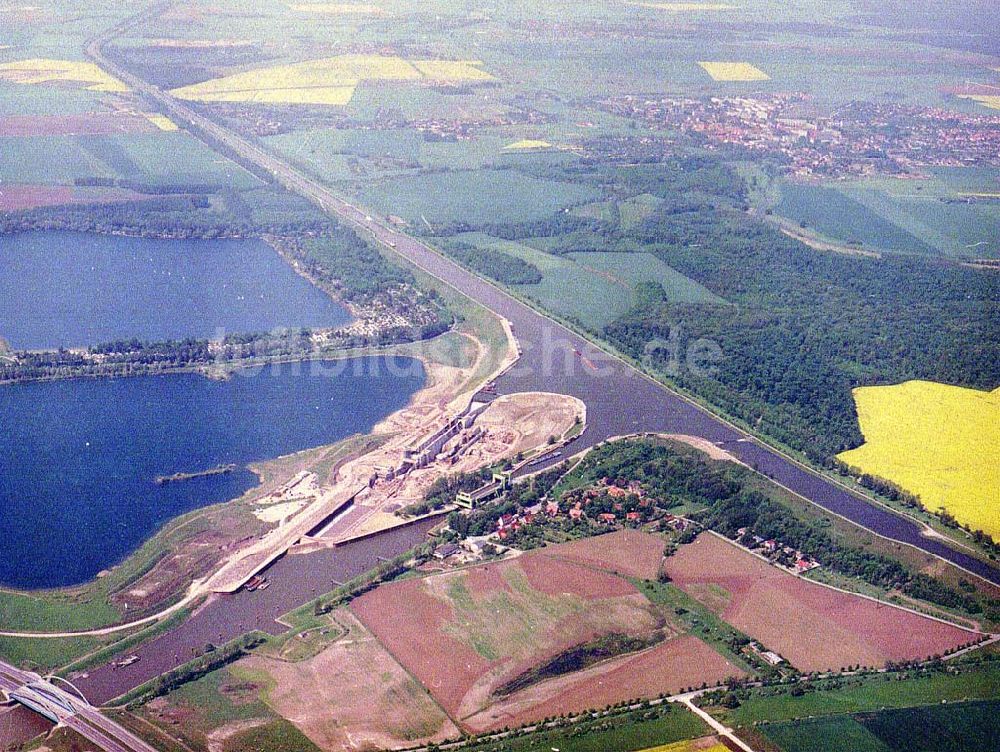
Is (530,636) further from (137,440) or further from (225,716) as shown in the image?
(137,440)

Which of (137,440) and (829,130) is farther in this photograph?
(829,130)

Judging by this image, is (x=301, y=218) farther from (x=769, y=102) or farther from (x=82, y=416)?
(x=769, y=102)

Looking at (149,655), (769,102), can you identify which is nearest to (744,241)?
(769,102)

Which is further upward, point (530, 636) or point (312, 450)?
point (312, 450)

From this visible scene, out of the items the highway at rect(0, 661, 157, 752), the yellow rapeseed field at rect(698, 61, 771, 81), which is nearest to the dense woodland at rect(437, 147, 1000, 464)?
the highway at rect(0, 661, 157, 752)

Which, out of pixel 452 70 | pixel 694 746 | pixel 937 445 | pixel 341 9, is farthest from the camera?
pixel 341 9

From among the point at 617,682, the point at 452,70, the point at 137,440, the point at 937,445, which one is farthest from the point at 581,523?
the point at 452,70

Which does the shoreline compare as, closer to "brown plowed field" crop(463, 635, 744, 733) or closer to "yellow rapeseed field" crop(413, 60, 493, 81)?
"brown plowed field" crop(463, 635, 744, 733)
